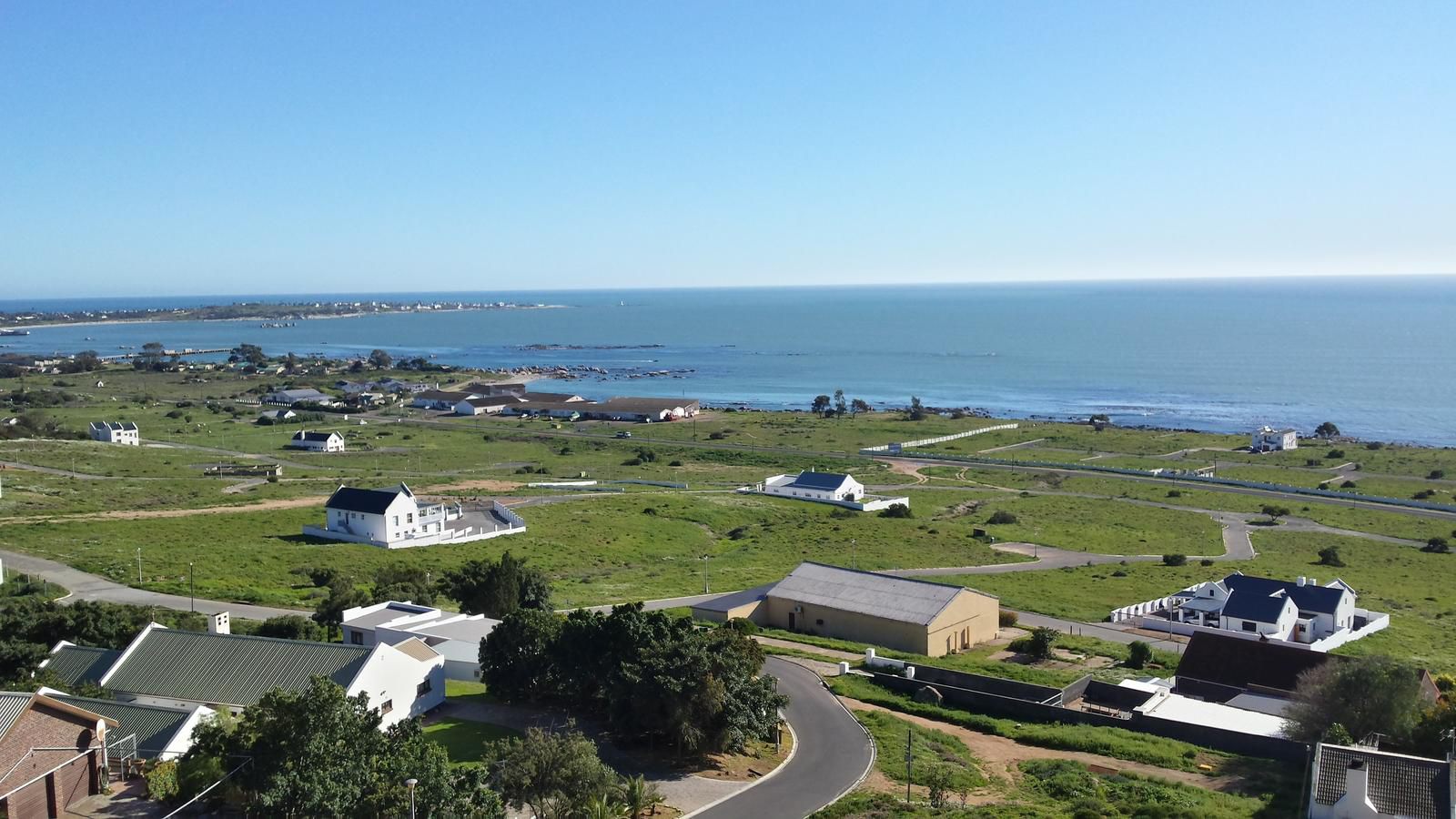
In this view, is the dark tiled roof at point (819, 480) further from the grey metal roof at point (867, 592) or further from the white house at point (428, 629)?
the white house at point (428, 629)

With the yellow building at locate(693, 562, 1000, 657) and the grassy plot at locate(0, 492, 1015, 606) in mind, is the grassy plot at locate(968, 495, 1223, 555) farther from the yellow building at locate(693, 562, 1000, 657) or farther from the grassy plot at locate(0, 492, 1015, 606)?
the yellow building at locate(693, 562, 1000, 657)

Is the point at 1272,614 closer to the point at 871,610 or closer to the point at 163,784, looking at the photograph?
the point at 871,610

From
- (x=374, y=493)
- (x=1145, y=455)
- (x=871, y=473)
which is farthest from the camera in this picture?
(x=1145, y=455)

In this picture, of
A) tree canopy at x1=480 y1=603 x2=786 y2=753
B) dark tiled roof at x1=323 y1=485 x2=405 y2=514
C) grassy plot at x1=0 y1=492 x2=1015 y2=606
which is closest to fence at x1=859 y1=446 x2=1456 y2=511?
grassy plot at x1=0 y1=492 x2=1015 y2=606

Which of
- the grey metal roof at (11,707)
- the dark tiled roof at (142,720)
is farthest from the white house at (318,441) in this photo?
the grey metal roof at (11,707)

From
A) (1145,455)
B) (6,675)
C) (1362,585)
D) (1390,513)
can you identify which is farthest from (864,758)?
(1145,455)

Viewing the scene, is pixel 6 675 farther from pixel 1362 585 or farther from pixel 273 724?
pixel 1362 585

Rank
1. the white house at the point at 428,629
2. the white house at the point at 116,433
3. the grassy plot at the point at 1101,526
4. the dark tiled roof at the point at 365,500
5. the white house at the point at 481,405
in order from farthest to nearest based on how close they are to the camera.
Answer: the white house at the point at 481,405 → the white house at the point at 116,433 → the grassy plot at the point at 1101,526 → the dark tiled roof at the point at 365,500 → the white house at the point at 428,629

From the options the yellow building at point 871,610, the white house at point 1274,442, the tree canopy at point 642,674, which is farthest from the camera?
the white house at point 1274,442
